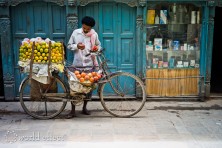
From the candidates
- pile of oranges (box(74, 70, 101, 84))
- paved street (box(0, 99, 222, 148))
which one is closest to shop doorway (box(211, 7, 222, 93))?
paved street (box(0, 99, 222, 148))

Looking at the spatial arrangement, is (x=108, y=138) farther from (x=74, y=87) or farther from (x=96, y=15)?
(x=96, y=15)

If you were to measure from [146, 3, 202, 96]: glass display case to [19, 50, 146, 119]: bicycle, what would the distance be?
57cm

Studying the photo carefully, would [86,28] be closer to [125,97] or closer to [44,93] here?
[44,93]

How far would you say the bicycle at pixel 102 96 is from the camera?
629 cm

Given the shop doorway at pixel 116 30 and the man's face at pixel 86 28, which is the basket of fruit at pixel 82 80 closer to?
the man's face at pixel 86 28

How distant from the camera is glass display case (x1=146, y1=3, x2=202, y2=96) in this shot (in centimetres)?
760

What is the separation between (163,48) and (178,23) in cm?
69

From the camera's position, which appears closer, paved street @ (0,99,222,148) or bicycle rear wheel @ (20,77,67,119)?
paved street @ (0,99,222,148)

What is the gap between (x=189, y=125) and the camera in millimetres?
6137

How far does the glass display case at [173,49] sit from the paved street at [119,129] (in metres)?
Answer: 0.67

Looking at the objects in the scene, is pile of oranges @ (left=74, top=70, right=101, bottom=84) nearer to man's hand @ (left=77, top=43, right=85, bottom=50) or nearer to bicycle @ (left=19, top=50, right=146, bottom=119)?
bicycle @ (left=19, top=50, right=146, bottom=119)

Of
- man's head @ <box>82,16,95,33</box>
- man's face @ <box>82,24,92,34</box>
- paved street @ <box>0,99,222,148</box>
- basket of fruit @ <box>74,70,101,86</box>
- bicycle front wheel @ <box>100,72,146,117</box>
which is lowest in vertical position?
paved street @ <box>0,99,222,148</box>

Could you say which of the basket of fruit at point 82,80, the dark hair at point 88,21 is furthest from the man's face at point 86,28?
the basket of fruit at point 82,80

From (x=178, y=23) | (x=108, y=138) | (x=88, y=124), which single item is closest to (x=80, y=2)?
(x=178, y=23)
